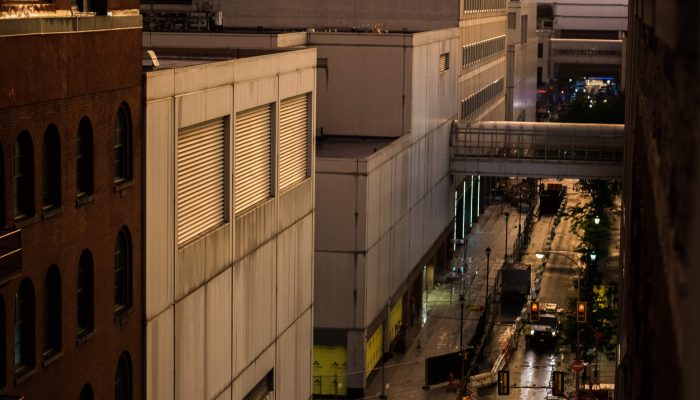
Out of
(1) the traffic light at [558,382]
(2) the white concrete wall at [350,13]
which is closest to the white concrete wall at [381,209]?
(2) the white concrete wall at [350,13]

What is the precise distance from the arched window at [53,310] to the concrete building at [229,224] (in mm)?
4666

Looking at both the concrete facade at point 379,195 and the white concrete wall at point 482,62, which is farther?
the white concrete wall at point 482,62

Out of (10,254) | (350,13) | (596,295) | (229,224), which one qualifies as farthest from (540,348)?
(10,254)

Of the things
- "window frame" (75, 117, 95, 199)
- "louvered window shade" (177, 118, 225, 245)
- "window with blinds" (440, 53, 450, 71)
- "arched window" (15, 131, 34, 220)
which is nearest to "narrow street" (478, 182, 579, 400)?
"window with blinds" (440, 53, 450, 71)

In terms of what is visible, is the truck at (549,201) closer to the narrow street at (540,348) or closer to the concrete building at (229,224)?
the narrow street at (540,348)

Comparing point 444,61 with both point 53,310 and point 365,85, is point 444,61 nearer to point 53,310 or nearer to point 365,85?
point 365,85

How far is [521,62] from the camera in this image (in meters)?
152

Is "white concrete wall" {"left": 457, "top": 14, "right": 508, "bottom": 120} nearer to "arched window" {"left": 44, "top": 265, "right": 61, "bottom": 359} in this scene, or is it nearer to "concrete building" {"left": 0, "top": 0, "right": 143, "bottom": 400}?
"concrete building" {"left": 0, "top": 0, "right": 143, "bottom": 400}

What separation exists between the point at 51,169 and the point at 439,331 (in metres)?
50.9

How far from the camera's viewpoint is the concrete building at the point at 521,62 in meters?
141

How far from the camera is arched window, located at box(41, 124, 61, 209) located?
25.1 meters

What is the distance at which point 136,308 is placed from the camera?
29891 millimetres

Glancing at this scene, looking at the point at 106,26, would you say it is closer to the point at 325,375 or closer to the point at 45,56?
the point at 45,56

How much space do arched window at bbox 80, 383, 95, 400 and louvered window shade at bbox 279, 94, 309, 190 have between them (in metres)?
16.1
